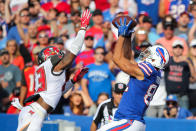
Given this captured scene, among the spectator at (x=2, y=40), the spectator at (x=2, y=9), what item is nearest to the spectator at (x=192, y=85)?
the spectator at (x=2, y=40)

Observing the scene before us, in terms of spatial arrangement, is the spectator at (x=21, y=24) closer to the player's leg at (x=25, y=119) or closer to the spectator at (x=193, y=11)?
the spectator at (x=193, y=11)

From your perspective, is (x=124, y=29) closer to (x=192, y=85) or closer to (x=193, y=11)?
(x=192, y=85)

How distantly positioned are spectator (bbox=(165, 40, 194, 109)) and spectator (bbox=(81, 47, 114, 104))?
1410mm

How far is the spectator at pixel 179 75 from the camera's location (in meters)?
10.0

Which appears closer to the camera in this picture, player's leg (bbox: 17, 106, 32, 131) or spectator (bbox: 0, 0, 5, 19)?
player's leg (bbox: 17, 106, 32, 131)

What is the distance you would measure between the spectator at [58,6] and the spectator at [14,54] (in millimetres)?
2081

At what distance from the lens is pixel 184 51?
35.8 ft

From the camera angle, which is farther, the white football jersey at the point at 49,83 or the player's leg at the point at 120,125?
the white football jersey at the point at 49,83

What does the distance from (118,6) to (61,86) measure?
20.9 ft

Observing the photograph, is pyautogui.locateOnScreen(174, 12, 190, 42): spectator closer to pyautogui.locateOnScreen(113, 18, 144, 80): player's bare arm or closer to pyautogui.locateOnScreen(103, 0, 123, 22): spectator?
pyautogui.locateOnScreen(103, 0, 123, 22): spectator

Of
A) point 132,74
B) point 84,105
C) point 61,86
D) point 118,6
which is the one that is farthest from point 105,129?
point 118,6

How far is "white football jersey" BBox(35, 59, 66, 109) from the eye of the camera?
6816 mm

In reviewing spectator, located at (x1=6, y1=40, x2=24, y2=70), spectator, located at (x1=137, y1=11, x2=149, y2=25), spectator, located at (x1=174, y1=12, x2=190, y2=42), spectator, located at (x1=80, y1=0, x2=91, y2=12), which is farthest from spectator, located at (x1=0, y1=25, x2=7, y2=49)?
spectator, located at (x1=174, y1=12, x2=190, y2=42)

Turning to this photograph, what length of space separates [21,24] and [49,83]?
6658 mm
